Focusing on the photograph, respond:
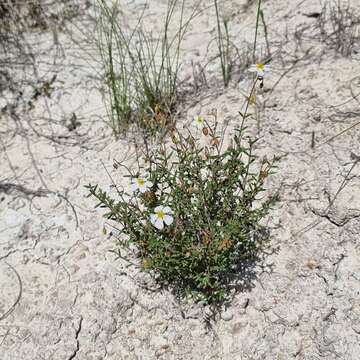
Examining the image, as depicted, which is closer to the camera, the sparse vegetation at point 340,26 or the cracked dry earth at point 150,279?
the cracked dry earth at point 150,279

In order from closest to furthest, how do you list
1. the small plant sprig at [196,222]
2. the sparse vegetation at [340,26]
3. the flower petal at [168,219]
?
the flower petal at [168,219]
the small plant sprig at [196,222]
the sparse vegetation at [340,26]

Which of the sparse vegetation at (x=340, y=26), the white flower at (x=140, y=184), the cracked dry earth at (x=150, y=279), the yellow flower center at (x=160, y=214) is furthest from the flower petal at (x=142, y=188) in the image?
the sparse vegetation at (x=340, y=26)

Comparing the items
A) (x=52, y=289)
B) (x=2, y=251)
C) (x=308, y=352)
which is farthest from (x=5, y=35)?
(x=308, y=352)

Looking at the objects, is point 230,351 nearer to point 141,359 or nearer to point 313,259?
point 141,359

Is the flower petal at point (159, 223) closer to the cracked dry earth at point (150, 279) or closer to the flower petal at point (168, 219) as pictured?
the flower petal at point (168, 219)

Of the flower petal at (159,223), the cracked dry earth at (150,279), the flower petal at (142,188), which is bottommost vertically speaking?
the cracked dry earth at (150,279)

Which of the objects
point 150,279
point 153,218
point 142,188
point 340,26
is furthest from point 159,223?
point 340,26

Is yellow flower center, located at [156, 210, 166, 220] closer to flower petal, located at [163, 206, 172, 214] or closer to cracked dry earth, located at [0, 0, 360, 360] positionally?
flower petal, located at [163, 206, 172, 214]
